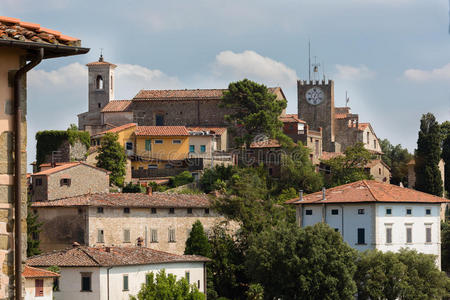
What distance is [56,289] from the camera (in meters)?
46.8

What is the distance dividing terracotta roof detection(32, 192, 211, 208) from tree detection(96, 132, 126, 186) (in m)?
10.8

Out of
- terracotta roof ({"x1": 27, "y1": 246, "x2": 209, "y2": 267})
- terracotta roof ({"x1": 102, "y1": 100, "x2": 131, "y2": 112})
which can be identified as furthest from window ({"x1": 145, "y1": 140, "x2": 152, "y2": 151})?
terracotta roof ({"x1": 27, "y1": 246, "x2": 209, "y2": 267})

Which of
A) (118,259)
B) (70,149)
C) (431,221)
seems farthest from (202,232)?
(70,149)

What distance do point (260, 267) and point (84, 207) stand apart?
11010 millimetres

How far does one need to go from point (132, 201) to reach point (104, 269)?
39.9 feet

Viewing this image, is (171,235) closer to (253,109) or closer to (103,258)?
(103,258)

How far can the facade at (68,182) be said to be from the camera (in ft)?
209

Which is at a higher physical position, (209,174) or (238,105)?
(238,105)

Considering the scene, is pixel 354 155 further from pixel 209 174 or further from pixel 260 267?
pixel 260 267

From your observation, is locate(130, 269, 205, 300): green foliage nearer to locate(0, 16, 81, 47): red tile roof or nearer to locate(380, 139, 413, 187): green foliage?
locate(0, 16, 81, 47): red tile roof

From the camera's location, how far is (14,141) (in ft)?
34.2

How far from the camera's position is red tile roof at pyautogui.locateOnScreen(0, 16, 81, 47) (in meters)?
10.3

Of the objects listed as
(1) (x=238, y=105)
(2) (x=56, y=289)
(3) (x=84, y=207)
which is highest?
(1) (x=238, y=105)

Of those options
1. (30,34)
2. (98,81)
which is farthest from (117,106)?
(30,34)
